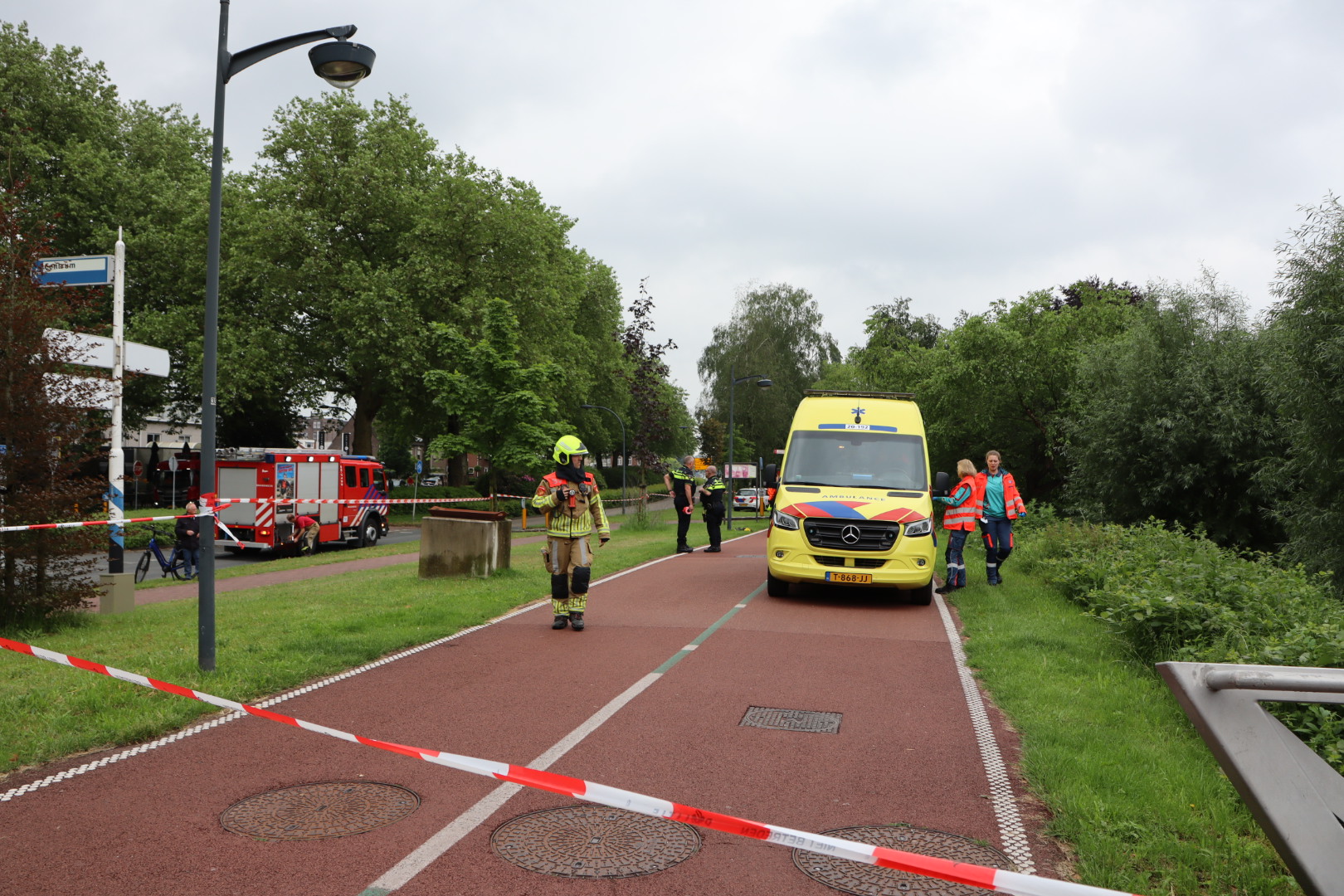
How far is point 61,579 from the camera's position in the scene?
978 centimetres

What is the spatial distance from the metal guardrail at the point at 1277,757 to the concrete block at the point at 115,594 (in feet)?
37.9

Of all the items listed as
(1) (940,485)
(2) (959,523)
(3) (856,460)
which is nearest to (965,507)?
(2) (959,523)

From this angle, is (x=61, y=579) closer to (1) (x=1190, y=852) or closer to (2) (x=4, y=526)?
(2) (x=4, y=526)

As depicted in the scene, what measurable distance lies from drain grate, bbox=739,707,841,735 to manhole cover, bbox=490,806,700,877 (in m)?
1.77

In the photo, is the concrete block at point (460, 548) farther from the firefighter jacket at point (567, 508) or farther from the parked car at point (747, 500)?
the parked car at point (747, 500)

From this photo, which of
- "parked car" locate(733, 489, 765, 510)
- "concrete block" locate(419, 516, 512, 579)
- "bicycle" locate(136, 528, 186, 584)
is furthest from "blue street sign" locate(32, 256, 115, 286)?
"parked car" locate(733, 489, 765, 510)

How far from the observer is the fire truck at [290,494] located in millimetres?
23781

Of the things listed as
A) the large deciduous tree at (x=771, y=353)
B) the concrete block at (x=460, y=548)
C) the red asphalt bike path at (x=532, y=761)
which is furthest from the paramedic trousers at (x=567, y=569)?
the large deciduous tree at (x=771, y=353)

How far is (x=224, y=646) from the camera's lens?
852cm

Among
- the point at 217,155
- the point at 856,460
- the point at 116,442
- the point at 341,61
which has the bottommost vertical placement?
the point at 856,460

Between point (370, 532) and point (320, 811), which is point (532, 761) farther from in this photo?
point (370, 532)

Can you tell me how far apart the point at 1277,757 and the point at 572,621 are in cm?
785

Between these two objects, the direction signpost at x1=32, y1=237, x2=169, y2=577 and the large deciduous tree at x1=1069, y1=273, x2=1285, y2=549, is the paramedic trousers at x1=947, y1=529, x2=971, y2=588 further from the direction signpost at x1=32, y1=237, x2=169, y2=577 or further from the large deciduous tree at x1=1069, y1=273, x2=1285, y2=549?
the large deciduous tree at x1=1069, y1=273, x2=1285, y2=549

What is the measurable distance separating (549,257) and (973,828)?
37.5 metres
